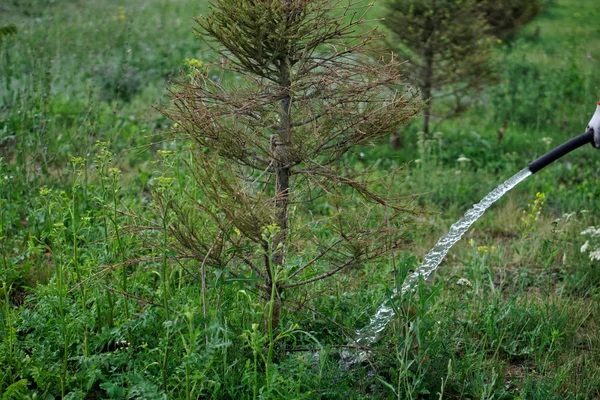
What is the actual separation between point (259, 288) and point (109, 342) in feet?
2.31

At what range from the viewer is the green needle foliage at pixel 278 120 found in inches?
101

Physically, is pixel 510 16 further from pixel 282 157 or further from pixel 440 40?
pixel 282 157

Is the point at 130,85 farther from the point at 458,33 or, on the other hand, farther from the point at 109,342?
the point at 109,342

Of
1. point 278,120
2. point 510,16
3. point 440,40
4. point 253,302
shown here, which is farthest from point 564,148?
point 510,16

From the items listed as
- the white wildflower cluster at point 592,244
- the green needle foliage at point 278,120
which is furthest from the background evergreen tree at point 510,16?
the green needle foliage at point 278,120

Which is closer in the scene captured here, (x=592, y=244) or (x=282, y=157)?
(x=282, y=157)

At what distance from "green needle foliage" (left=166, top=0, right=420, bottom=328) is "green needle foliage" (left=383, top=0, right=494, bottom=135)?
12.7 feet

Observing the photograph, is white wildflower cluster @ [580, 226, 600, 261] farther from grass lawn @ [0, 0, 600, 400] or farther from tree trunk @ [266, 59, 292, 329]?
tree trunk @ [266, 59, 292, 329]

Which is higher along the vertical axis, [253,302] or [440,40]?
[440,40]

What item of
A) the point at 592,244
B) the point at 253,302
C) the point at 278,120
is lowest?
the point at 592,244

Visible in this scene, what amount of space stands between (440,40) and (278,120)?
4.16m

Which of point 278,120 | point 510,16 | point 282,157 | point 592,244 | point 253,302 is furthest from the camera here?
point 510,16

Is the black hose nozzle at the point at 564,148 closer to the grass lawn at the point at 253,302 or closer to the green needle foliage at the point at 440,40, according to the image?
the grass lawn at the point at 253,302

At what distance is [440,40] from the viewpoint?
21.6ft
